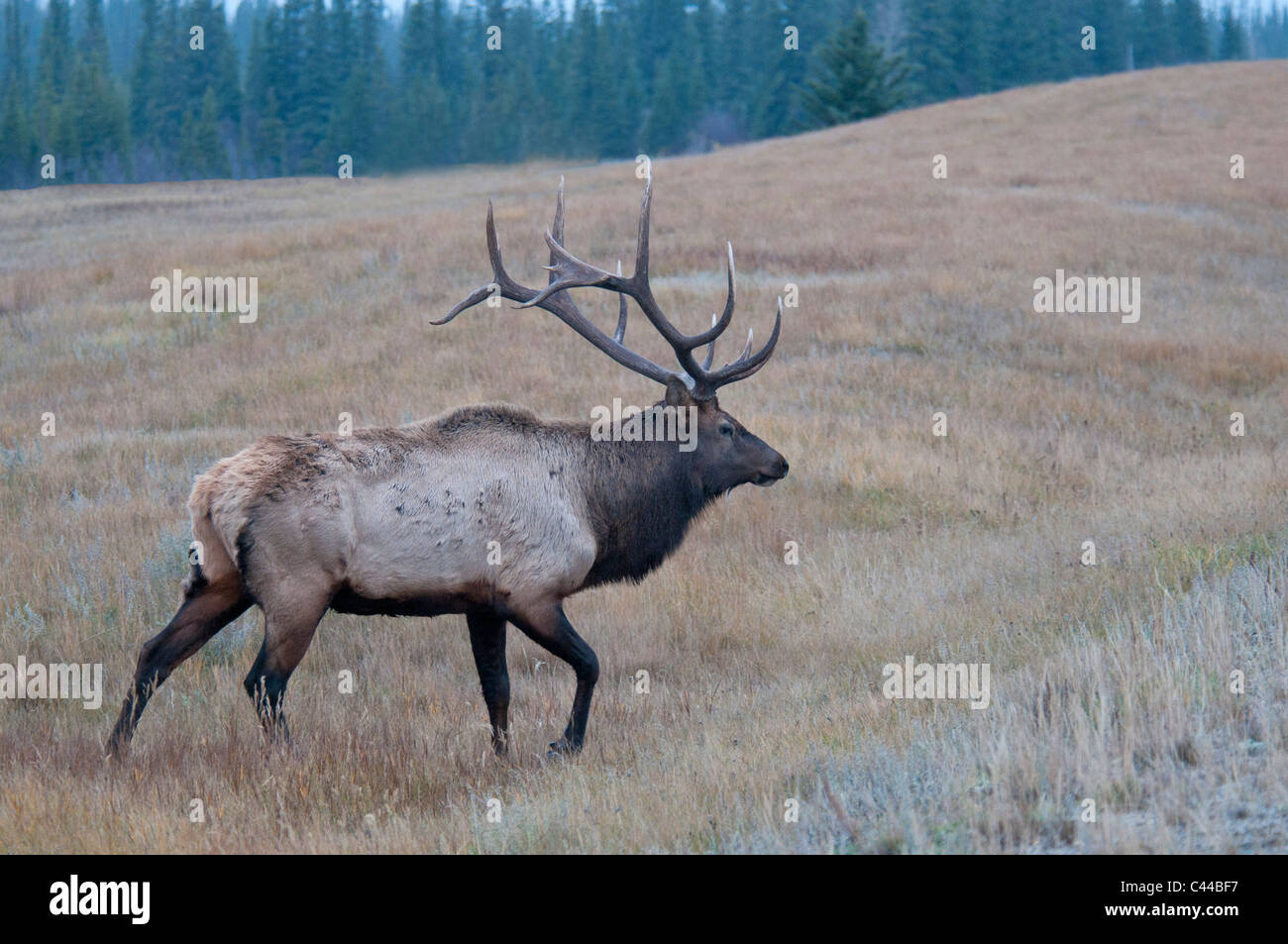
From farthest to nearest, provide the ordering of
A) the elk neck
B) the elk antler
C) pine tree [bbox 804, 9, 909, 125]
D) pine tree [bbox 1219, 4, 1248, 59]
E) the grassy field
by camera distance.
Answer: pine tree [bbox 1219, 4, 1248, 59], pine tree [bbox 804, 9, 909, 125], the elk antler, the elk neck, the grassy field

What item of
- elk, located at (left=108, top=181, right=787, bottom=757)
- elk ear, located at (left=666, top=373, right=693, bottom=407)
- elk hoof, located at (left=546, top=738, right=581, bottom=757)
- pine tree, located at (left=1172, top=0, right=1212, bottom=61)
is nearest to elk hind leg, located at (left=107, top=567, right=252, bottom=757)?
elk, located at (left=108, top=181, right=787, bottom=757)

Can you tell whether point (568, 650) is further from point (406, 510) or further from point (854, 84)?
point (854, 84)

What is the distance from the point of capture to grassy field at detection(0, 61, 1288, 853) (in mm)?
4586

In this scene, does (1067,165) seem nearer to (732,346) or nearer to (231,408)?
(732,346)

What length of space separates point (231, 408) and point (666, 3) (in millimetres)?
76841

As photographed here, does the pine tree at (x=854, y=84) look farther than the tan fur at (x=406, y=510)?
Yes

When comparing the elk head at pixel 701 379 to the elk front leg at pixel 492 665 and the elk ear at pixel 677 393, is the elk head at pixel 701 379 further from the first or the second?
the elk front leg at pixel 492 665

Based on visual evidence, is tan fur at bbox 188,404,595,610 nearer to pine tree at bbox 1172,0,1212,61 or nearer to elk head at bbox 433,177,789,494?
elk head at bbox 433,177,789,494

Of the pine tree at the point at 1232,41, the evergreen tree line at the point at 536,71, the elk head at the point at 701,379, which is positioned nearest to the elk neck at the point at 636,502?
the elk head at the point at 701,379

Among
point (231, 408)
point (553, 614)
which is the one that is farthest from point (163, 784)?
point (231, 408)

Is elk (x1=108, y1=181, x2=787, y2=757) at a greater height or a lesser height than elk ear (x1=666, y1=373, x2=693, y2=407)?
lesser

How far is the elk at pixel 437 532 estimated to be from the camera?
18.4 ft

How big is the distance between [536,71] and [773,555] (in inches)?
2790

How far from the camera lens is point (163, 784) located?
5.35 meters
